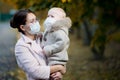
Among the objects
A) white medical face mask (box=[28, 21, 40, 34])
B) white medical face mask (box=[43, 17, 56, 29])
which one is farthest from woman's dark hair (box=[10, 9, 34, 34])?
white medical face mask (box=[43, 17, 56, 29])

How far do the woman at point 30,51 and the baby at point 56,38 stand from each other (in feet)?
0.28

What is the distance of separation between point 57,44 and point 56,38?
8 centimetres

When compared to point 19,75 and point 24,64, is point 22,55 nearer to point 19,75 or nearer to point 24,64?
point 24,64

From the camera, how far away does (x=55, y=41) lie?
621 centimetres

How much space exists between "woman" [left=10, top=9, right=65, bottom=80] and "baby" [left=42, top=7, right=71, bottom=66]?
87mm

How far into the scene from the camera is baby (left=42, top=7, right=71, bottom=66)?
615 cm

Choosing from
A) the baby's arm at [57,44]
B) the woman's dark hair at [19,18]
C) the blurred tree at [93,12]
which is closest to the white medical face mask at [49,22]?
the baby's arm at [57,44]

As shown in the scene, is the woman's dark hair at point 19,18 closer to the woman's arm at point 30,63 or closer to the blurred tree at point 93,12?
the woman's arm at point 30,63

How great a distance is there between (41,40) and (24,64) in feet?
1.75

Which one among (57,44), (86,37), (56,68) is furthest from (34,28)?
(86,37)

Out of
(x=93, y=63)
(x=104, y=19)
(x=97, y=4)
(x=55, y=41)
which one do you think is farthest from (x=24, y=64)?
(x=93, y=63)

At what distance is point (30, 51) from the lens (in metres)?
6.07

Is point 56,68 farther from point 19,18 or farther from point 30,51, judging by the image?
point 19,18

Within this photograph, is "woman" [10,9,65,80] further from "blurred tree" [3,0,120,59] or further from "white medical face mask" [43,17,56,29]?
"blurred tree" [3,0,120,59]
